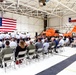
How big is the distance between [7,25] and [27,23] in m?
4.96

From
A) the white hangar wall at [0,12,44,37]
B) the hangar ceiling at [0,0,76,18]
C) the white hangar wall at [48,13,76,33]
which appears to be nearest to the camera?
the hangar ceiling at [0,0,76,18]

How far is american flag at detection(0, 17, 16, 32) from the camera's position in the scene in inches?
569

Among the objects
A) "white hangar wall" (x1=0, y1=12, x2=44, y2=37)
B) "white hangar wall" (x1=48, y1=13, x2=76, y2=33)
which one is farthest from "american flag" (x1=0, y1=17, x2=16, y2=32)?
"white hangar wall" (x1=48, y1=13, x2=76, y2=33)

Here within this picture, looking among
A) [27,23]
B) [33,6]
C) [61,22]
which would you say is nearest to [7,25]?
[33,6]

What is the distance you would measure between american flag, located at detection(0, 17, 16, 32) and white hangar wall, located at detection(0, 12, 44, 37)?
0.98 m

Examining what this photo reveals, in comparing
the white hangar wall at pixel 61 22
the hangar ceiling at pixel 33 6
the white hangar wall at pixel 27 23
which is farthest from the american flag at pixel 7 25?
the white hangar wall at pixel 61 22

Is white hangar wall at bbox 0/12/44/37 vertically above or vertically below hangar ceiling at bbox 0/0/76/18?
below

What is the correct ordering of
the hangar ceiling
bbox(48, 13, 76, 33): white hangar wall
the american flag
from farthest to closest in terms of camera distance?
1. bbox(48, 13, 76, 33): white hangar wall
2. the american flag
3. the hangar ceiling

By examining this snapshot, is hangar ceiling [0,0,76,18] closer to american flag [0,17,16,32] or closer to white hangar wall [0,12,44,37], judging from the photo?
white hangar wall [0,12,44,37]

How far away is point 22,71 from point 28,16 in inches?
626

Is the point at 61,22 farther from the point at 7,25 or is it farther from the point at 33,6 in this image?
the point at 7,25

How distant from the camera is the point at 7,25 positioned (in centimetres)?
1500

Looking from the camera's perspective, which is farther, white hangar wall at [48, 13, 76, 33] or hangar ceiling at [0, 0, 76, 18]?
white hangar wall at [48, 13, 76, 33]

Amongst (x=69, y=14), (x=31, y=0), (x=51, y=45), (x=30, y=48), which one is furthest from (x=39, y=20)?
(x=30, y=48)
